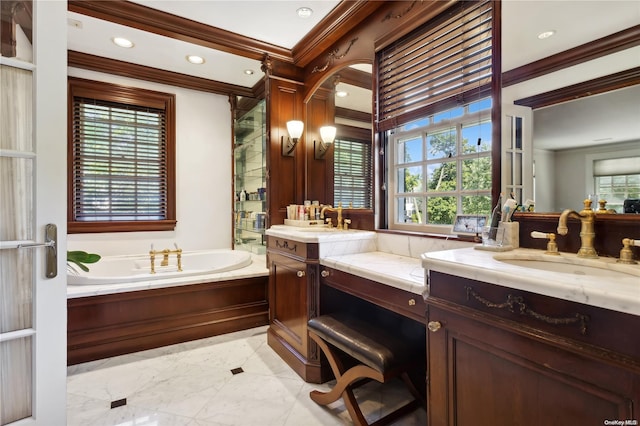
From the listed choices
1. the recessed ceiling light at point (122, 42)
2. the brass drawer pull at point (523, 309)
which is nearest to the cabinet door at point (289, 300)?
the brass drawer pull at point (523, 309)

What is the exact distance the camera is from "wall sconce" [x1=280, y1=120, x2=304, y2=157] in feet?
9.54

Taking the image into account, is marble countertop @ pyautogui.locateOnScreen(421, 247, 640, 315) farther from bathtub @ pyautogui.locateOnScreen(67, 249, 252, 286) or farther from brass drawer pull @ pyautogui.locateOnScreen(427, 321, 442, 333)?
bathtub @ pyautogui.locateOnScreen(67, 249, 252, 286)

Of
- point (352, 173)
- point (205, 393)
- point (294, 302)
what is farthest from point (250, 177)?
point (205, 393)

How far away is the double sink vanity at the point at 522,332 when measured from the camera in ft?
2.38

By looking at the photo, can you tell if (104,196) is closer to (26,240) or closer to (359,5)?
(26,240)

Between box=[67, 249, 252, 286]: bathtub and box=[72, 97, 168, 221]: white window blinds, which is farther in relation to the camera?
box=[72, 97, 168, 221]: white window blinds

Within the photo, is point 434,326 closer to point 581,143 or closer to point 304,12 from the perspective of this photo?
point 581,143

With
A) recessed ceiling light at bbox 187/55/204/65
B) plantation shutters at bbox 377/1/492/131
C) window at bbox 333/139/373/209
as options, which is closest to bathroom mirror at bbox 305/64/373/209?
window at bbox 333/139/373/209

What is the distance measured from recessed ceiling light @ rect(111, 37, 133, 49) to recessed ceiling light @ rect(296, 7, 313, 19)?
5.57 feet

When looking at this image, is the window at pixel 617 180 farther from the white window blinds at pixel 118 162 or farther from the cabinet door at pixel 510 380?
the white window blinds at pixel 118 162

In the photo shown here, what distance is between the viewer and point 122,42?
9.41 feet

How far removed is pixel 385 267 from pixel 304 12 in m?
2.03

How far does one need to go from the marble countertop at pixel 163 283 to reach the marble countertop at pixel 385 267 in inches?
46.6

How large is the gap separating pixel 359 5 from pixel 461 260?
195 cm
